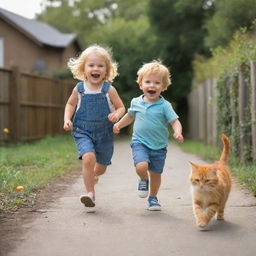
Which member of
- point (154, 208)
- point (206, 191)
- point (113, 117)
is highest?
point (113, 117)

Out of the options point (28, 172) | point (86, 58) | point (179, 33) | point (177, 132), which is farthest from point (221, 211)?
point (179, 33)

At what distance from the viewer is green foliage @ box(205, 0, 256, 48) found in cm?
1128

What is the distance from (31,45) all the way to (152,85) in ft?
77.8

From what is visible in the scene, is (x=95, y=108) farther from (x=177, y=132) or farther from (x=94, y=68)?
(x=177, y=132)

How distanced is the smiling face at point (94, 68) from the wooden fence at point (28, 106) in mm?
7225

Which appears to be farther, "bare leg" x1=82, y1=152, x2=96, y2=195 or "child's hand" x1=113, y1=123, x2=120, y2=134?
"child's hand" x1=113, y1=123, x2=120, y2=134

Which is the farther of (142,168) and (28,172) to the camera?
(28,172)

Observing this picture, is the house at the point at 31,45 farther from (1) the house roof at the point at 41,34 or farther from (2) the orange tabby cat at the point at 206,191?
(2) the orange tabby cat at the point at 206,191

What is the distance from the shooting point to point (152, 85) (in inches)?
203

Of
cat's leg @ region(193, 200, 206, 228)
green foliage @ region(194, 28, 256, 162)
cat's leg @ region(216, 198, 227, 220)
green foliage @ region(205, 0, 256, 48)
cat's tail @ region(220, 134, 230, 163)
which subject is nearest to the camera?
cat's leg @ region(193, 200, 206, 228)

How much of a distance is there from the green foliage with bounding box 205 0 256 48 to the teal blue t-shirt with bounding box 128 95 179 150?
18.2 ft

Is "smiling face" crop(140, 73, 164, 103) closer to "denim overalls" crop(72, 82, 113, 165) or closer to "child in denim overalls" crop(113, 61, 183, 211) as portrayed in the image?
"child in denim overalls" crop(113, 61, 183, 211)

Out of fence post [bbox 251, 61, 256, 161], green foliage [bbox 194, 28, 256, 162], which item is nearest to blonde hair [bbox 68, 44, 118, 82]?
fence post [bbox 251, 61, 256, 161]

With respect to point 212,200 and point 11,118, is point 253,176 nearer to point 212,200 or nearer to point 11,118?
point 212,200
